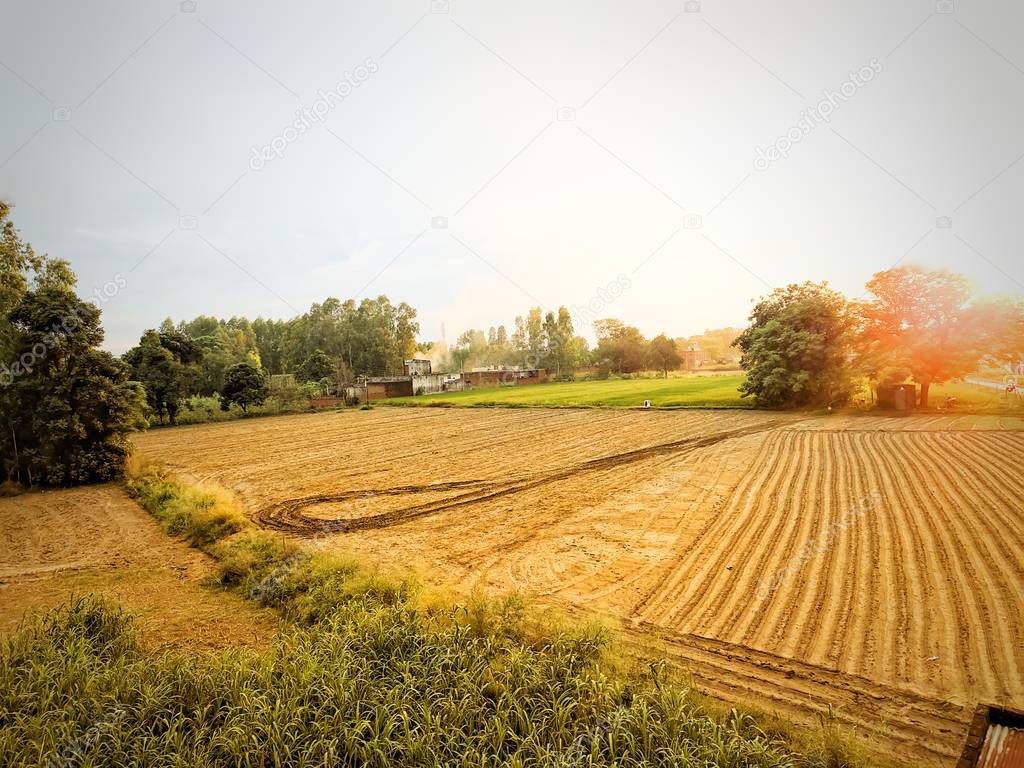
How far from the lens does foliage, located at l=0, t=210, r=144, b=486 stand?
55.8ft

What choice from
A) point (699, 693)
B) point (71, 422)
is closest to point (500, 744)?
point (699, 693)

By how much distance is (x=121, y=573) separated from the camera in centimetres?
970

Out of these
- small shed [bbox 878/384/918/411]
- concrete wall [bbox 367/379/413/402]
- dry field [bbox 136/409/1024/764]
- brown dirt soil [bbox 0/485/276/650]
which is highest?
concrete wall [bbox 367/379/413/402]

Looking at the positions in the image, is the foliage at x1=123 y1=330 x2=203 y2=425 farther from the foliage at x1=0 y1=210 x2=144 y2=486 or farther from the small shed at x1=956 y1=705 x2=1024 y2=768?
the small shed at x1=956 y1=705 x2=1024 y2=768

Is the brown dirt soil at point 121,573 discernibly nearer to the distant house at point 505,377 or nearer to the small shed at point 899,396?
the small shed at point 899,396

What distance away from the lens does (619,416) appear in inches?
1237

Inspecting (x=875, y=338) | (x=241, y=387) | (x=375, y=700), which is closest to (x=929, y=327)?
(x=875, y=338)

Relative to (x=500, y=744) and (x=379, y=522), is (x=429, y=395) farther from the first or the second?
(x=500, y=744)

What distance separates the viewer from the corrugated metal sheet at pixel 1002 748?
396 cm

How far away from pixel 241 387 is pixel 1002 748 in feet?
162

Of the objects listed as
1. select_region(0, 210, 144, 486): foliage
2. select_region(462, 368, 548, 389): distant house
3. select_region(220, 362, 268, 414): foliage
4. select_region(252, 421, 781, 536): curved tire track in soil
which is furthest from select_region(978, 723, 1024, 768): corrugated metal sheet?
select_region(462, 368, 548, 389): distant house

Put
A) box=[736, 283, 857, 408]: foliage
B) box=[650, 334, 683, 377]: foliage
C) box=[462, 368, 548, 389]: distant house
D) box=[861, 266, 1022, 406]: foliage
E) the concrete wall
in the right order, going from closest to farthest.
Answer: box=[861, 266, 1022, 406]: foliage → box=[736, 283, 857, 408]: foliage → the concrete wall → box=[462, 368, 548, 389]: distant house → box=[650, 334, 683, 377]: foliage

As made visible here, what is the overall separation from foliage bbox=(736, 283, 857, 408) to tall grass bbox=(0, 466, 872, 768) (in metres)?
29.6

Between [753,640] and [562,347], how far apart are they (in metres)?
80.0
